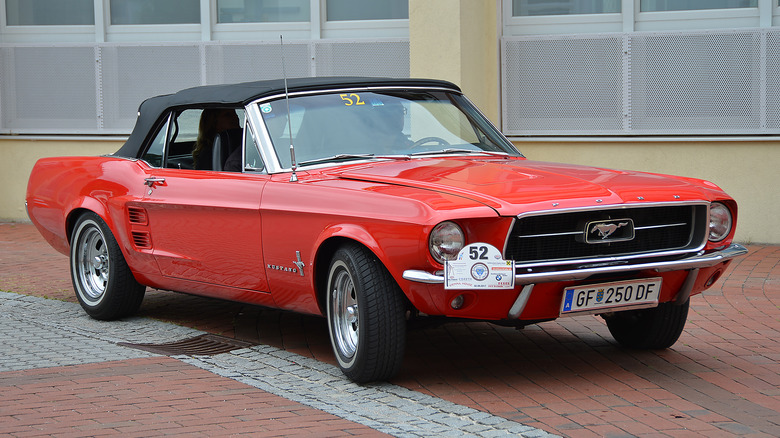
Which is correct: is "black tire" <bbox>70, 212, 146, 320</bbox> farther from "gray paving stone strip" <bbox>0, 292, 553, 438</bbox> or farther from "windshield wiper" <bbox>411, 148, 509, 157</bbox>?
"windshield wiper" <bbox>411, 148, 509, 157</bbox>

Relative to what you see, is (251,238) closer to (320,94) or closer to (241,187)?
(241,187)

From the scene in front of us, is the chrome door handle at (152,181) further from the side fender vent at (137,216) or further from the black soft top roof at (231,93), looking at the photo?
the black soft top roof at (231,93)

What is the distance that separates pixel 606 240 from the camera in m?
5.14

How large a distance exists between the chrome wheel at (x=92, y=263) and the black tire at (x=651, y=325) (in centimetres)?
356

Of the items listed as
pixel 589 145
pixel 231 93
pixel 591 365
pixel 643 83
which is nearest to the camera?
pixel 591 365

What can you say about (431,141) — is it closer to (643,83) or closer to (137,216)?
(137,216)

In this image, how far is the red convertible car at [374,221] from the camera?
4.96 meters

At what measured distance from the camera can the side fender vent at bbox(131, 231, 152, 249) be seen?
22.7 feet

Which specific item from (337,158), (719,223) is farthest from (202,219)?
(719,223)

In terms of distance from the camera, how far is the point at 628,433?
177 inches

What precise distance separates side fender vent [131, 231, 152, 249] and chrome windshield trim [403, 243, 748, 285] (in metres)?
2.58

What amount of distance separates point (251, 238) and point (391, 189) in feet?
3.69

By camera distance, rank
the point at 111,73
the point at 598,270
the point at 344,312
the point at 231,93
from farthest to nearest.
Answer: the point at 111,73
the point at 231,93
the point at 344,312
the point at 598,270

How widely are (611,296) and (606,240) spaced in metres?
0.27
